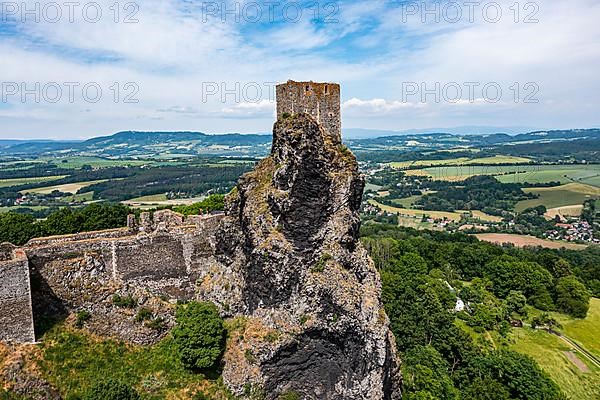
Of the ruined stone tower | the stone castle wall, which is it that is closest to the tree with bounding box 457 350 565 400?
the ruined stone tower

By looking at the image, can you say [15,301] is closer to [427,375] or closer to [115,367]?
[115,367]

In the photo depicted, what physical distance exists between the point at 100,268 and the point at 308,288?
14231 millimetres

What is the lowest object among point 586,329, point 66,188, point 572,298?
point 586,329

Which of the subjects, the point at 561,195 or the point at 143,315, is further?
the point at 561,195

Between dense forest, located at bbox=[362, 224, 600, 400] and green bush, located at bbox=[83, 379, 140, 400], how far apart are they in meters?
22.3

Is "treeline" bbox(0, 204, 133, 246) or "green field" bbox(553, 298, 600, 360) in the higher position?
"treeline" bbox(0, 204, 133, 246)

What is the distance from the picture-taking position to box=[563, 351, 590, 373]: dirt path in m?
48.9

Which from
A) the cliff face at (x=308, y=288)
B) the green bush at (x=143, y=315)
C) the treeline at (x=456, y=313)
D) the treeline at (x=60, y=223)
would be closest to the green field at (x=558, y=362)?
the treeline at (x=456, y=313)

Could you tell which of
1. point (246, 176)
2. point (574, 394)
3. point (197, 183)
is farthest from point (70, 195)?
point (574, 394)

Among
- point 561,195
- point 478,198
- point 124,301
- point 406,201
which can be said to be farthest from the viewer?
point 478,198

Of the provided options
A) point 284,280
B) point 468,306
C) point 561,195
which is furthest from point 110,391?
point 561,195

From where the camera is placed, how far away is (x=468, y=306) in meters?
59.8

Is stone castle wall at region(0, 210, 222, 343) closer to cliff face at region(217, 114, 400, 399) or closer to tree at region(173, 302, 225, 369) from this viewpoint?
tree at region(173, 302, 225, 369)

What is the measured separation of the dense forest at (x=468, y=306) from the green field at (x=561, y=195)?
8785 centimetres
